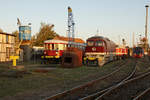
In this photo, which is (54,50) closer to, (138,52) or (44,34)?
(138,52)

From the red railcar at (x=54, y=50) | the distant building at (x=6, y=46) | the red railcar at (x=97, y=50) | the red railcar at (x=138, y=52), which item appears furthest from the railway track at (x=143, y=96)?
the red railcar at (x=138, y=52)

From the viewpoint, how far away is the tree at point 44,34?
57.9m

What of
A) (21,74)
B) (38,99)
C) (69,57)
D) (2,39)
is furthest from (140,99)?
(2,39)

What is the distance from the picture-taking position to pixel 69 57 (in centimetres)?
2056

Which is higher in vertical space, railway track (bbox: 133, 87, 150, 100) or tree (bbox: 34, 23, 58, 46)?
tree (bbox: 34, 23, 58, 46)

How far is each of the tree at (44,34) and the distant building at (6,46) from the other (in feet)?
82.9

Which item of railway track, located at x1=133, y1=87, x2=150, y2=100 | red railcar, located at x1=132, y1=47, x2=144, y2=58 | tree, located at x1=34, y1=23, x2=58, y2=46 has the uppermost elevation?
tree, located at x1=34, y1=23, x2=58, y2=46

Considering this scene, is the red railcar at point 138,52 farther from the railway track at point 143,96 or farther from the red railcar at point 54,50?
the railway track at point 143,96

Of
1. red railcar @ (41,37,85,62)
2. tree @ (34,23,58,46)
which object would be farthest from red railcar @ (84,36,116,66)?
tree @ (34,23,58,46)

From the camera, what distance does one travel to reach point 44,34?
5988 centimetres

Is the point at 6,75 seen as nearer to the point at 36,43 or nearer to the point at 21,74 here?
the point at 21,74

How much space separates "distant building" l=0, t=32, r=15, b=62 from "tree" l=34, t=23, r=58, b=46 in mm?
25267

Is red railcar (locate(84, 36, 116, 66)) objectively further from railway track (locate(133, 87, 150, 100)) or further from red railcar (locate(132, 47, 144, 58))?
red railcar (locate(132, 47, 144, 58))

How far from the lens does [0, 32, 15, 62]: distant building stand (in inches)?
1157
